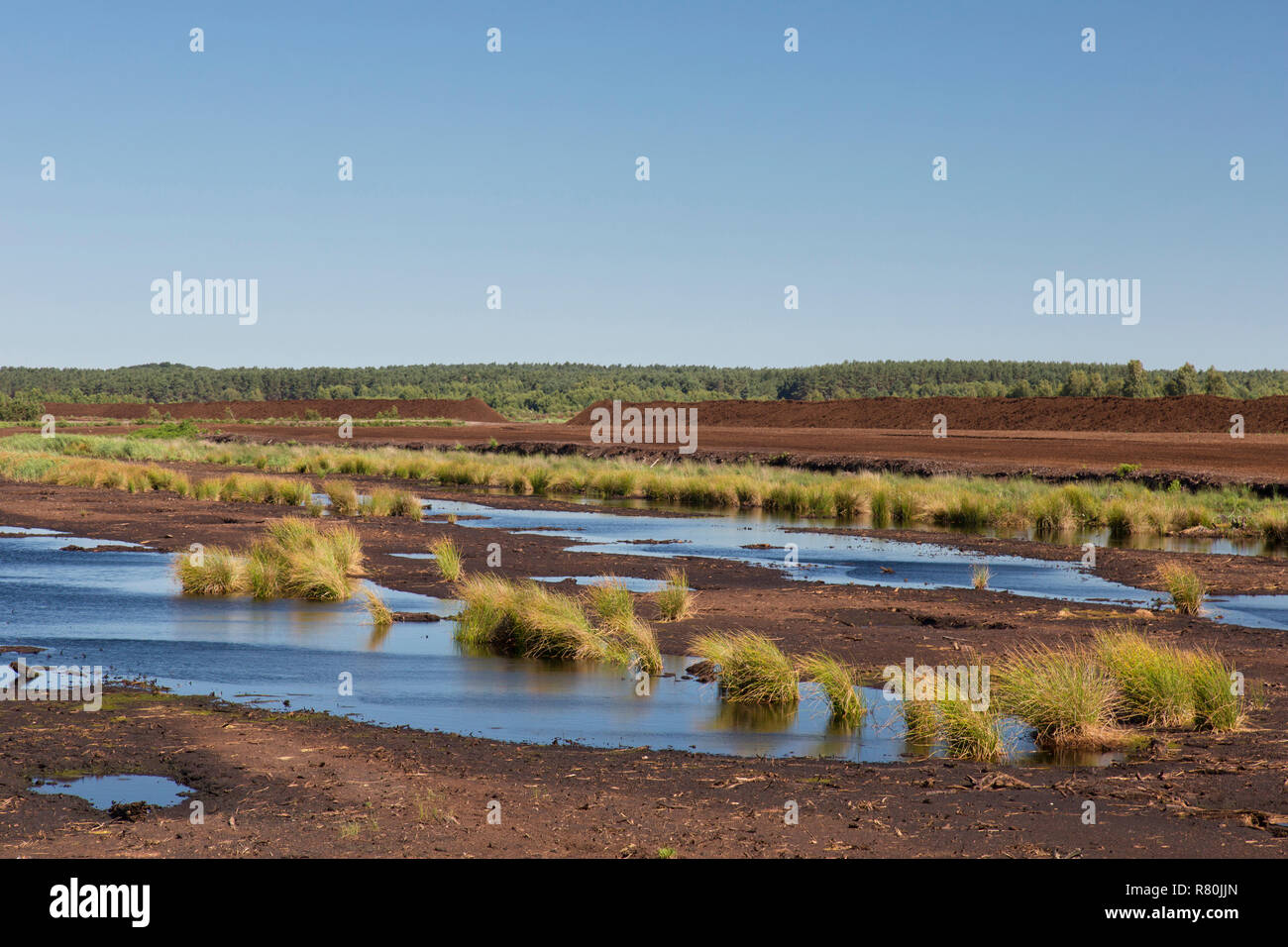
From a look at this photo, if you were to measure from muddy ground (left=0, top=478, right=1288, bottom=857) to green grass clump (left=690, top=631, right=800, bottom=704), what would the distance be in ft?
7.80

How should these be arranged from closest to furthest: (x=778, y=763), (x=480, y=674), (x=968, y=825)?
1. (x=968, y=825)
2. (x=778, y=763)
3. (x=480, y=674)

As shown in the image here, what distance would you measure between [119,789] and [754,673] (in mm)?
6123

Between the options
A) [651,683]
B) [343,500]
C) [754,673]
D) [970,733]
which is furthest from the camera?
[343,500]

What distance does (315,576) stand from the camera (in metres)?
18.6

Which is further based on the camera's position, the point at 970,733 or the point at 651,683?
the point at 651,683

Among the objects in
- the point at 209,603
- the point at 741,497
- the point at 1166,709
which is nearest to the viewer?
the point at 1166,709

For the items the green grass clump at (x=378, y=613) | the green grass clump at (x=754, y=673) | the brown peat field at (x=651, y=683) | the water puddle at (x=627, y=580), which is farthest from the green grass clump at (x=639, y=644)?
the water puddle at (x=627, y=580)

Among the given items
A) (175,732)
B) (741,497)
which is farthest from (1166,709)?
(741,497)

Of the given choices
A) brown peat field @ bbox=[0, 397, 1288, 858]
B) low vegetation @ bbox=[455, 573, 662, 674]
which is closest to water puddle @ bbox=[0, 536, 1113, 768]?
brown peat field @ bbox=[0, 397, 1288, 858]

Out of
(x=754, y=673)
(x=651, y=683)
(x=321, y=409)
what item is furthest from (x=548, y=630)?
(x=321, y=409)

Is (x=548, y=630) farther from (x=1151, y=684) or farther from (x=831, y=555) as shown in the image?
(x=831, y=555)

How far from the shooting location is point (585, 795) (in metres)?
8.31
